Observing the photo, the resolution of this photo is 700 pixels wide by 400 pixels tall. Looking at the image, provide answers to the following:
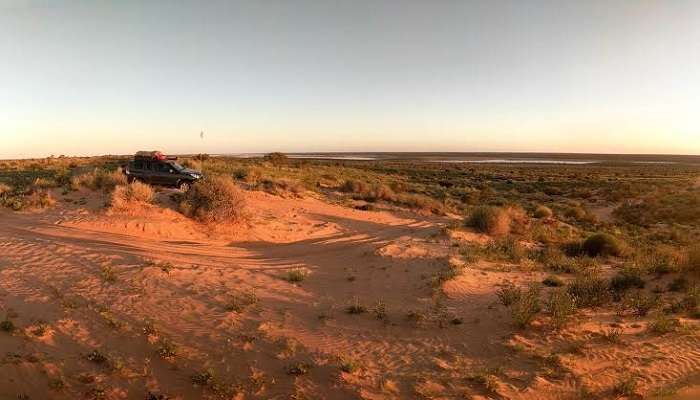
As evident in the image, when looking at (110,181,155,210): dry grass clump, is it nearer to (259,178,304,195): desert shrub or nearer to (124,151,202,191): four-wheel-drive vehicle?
(124,151,202,191): four-wheel-drive vehicle

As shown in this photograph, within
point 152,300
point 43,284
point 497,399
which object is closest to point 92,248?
point 43,284

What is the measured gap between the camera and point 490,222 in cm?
1756

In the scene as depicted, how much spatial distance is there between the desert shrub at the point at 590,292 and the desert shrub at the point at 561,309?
0.48m

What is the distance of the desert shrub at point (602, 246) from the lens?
15.2m

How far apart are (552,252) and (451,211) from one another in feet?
35.1

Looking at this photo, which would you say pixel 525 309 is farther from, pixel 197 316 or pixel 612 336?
pixel 197 316

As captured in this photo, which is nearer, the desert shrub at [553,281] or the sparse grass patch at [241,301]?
the sparse grass patch at [241,301]

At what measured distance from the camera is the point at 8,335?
7328 mm

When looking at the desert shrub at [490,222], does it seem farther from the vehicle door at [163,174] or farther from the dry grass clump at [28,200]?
the dry grass clump at [28,200]

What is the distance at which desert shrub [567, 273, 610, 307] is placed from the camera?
8805 millimetres

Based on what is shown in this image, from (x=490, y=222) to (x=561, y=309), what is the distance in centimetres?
987

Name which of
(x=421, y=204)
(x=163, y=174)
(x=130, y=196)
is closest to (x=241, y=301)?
(x=130, y=196)

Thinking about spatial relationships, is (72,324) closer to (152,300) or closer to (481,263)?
(152,300)

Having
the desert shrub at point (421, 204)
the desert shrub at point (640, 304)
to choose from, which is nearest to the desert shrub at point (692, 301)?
the desert shrub at point (640, 304)
